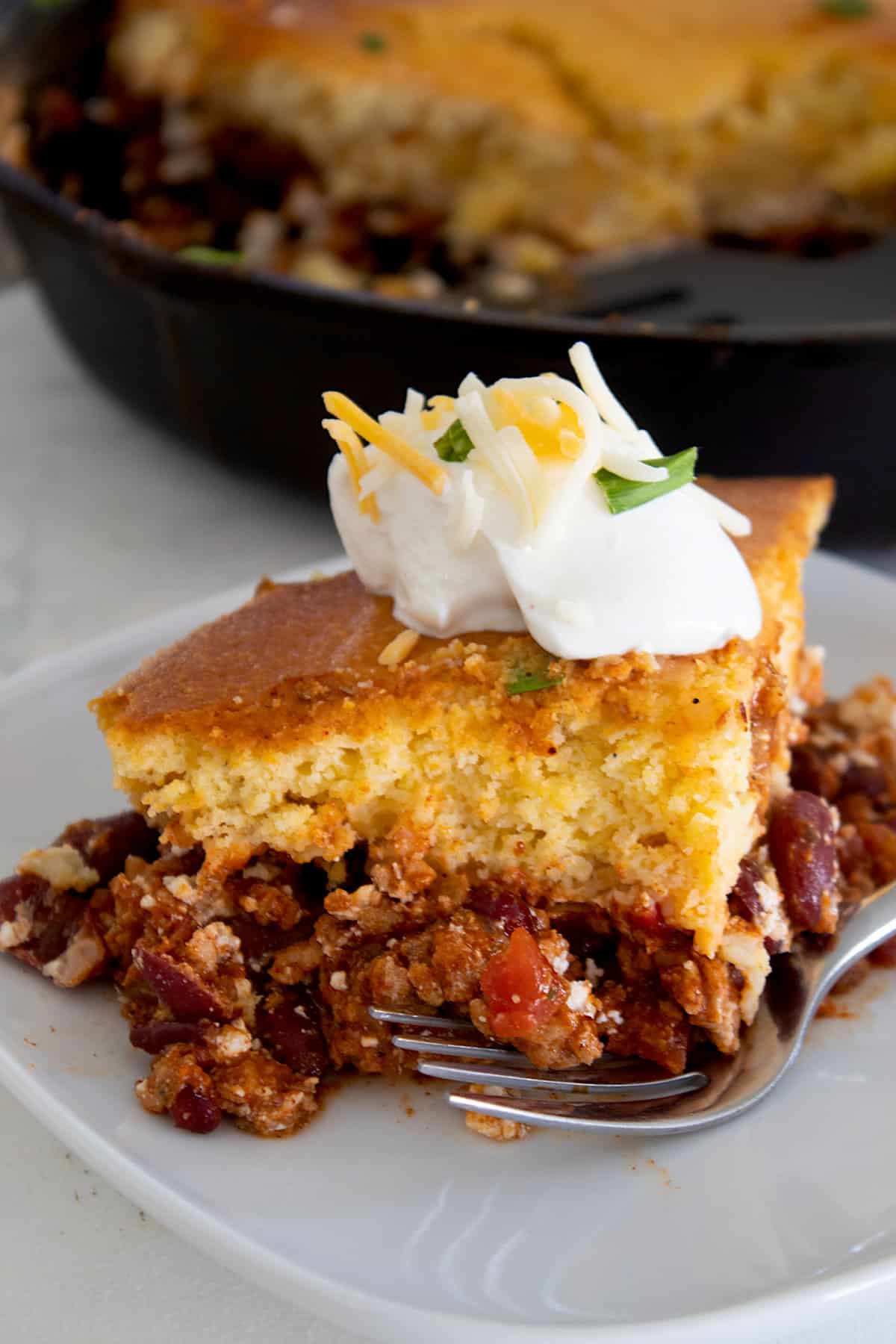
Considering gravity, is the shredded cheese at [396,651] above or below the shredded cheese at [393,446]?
below

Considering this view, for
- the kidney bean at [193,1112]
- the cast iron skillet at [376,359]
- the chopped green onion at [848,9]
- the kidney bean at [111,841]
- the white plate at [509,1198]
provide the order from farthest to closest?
the chopped green onion at [848,9], the cast iron skillet at [376,359], the kidney bean at [111,841], the kidney bean at [193,1112], the white plate at [509,1198]

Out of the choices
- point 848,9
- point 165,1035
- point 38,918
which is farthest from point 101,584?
point 848,9

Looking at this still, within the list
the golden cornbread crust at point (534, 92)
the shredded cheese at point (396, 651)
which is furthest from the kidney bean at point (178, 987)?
the golden cornbread crust at point (534, 92)

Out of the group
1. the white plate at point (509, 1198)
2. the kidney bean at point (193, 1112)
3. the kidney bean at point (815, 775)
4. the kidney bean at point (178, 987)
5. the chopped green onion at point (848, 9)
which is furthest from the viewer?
the chopped green onion at point (848, 9)

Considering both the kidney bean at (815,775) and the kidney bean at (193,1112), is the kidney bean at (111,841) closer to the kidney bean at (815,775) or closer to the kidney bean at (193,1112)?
the kidney bean at (193,1112)

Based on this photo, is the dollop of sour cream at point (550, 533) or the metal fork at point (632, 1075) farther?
the dollop of sour cream at point (550, 533)

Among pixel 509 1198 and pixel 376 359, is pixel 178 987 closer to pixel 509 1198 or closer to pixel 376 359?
pixel 509 1198
